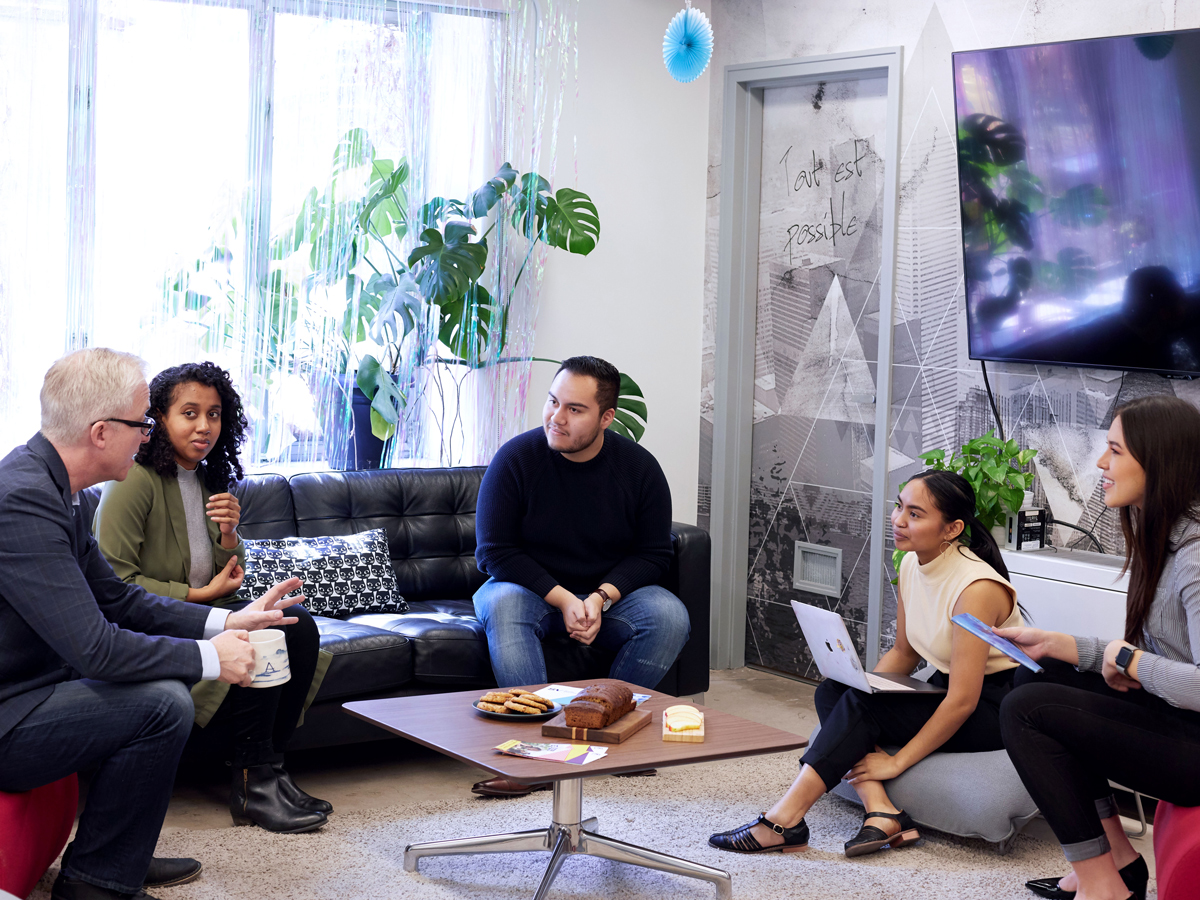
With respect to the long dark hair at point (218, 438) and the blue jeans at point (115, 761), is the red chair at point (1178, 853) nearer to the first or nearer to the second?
the blue jeans at point (115, 761)

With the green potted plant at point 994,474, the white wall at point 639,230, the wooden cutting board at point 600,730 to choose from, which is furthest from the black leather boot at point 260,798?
the white wall at point 639,230

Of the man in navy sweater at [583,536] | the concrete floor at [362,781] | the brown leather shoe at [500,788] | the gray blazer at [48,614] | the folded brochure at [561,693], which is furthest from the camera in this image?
the man in navy sweater at [583,536]

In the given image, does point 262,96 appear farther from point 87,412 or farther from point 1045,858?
point 1045,858

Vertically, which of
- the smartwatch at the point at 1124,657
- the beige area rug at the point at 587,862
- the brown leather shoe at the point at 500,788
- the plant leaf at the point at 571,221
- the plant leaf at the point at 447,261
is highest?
the plant leaf at the point at 571,221

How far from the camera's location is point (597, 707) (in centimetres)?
258

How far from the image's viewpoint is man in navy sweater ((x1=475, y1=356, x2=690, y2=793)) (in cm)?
354

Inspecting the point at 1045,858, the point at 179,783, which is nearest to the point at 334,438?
the point at 179,783

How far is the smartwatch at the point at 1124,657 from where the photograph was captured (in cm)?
245

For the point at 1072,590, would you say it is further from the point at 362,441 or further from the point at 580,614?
the point at 362,441

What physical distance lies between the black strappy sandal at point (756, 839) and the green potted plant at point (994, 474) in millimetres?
973

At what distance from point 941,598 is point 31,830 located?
81.9 inches

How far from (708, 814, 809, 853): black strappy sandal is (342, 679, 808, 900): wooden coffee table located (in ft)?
0.79

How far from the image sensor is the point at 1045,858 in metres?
3.04

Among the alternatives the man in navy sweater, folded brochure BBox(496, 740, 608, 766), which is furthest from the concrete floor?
folded brochure BBox(496, 740, 608, 766)
